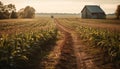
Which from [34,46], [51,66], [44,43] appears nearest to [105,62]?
[51,66]

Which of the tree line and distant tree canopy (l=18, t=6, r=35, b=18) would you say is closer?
the tree line

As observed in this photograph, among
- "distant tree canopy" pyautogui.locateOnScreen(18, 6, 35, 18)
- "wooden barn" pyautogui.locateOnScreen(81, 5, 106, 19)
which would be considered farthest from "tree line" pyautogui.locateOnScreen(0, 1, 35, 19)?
"wooden barn" pyautogui.locateOnScreen(81, 5, 106, 19)

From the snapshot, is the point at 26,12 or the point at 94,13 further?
the point at 26,12

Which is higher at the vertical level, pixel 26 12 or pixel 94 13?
pixel 26 12

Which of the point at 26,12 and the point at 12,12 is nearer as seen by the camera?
the point at 12,12

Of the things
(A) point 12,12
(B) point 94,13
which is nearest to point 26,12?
(A) point 12,12

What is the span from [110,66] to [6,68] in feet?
20.1

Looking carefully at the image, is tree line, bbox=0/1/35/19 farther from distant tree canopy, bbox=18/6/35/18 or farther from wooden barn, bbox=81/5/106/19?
wooden barn, bbox=81/5/106/19

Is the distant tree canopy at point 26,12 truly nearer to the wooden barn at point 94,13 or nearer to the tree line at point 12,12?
the tree line at point 12,12

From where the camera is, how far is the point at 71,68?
496 inches

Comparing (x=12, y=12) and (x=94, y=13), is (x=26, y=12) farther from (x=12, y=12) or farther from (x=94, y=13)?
(x=94, y=13)

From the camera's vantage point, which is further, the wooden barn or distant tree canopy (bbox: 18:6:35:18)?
distant tree canopy (bbox: 18:6:35:18)

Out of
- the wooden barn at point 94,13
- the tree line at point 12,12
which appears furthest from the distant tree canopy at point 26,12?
the wooden barn at point 94,13

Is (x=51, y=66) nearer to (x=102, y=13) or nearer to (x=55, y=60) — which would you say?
(x=55, y=60)
